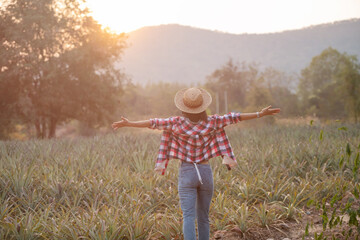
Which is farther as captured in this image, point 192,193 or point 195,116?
point 195,116

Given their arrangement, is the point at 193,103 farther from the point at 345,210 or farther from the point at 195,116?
the point at 345,210

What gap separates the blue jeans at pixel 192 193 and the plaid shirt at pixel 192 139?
0.37ft

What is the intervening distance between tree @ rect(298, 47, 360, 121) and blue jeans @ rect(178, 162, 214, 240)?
30181 millimetres

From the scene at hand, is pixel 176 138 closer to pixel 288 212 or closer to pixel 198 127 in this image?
pixel 198 127

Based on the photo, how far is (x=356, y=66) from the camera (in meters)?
44.2

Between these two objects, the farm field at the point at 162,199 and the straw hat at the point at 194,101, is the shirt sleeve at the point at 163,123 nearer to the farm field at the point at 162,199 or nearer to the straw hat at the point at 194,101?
the straw hat at the point at 194,101

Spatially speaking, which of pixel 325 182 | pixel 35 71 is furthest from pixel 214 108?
pixel 325 182

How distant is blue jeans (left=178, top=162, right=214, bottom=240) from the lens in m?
3.32

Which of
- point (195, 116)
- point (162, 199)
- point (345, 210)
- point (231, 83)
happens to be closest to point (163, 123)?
point (195, 116)

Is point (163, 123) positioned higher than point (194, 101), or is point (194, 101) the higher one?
point (194, 101)

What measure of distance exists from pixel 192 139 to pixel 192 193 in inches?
22.0

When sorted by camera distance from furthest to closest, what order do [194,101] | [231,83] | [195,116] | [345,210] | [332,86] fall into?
[231,83] < [332,86] < [195,116] < [194,101] < [345,210]

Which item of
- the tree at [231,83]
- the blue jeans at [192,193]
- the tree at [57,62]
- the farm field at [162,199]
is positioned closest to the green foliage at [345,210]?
the farm field at [162,199]

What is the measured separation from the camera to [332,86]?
5375 cm
